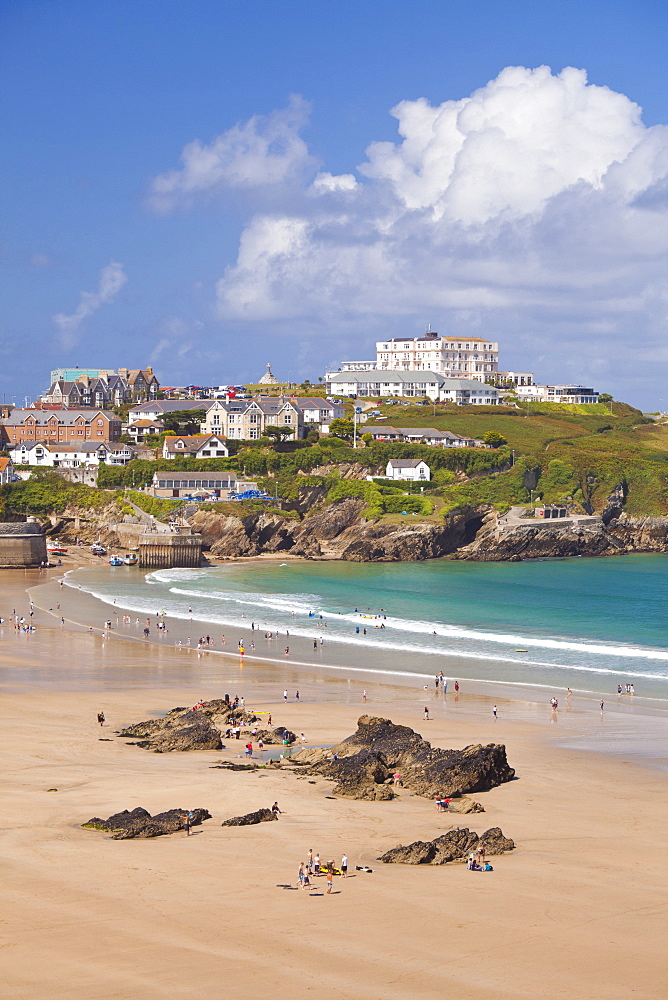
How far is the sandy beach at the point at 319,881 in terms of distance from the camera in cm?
1310

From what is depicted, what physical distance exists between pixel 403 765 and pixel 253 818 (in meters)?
5.20

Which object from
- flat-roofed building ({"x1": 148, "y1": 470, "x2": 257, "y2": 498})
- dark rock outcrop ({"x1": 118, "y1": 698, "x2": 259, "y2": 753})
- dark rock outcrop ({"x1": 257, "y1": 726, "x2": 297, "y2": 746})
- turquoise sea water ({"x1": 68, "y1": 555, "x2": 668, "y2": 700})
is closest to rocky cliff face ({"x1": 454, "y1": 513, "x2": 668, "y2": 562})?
turquoise sea water ({"x1": 68, "y1": 555, "x2": 668, "y2": 700})

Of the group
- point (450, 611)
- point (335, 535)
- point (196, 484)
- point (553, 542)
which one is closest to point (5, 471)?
point (196, 484)

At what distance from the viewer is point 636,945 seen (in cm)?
1428

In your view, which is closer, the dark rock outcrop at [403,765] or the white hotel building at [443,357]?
the dark rock outcrop at [403,765]

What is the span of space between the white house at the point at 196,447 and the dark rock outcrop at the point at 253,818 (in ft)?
268

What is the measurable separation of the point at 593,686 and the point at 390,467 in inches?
2300

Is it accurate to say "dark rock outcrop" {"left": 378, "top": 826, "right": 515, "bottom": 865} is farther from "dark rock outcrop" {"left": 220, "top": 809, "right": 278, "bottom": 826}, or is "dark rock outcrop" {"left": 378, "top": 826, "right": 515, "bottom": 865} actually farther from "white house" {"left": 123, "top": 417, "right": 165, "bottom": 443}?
"white house" {"left": 123, "top": 417, "right": 165, "bottom": 443}

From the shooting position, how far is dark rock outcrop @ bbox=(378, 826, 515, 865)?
17.8m

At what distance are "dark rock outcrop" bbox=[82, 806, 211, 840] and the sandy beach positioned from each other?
0.30m

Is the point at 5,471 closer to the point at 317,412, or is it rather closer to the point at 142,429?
the point at 142,429

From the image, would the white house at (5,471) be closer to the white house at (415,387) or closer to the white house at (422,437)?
the white house at (422,437)

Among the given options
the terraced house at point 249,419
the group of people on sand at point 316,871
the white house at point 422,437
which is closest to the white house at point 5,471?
the terraced house at point 249,419

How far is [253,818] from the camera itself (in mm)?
19922
